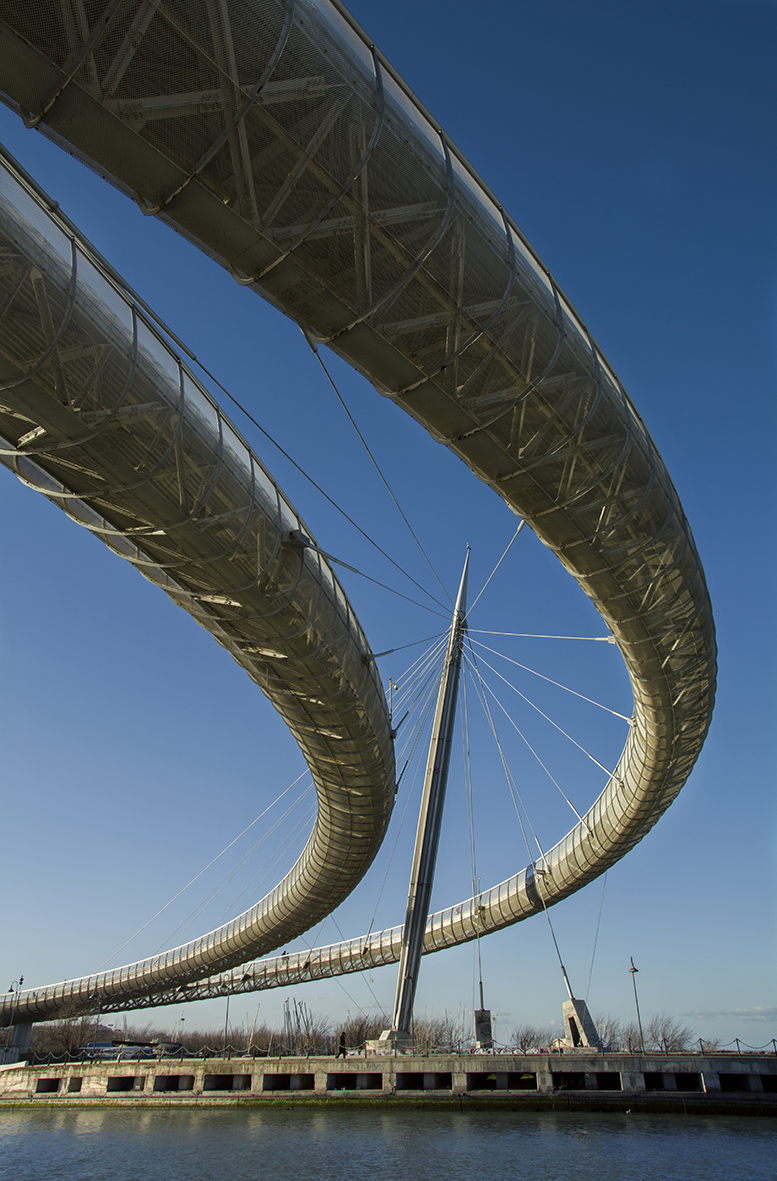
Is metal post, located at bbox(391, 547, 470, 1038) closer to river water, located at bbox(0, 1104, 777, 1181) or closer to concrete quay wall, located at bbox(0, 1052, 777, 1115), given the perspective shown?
concrete quay wall, located at bbox(0, 1052, 777, 1115)

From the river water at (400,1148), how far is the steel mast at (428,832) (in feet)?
20.8

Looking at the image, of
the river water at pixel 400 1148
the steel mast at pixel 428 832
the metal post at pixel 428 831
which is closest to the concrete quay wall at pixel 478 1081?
the river water at pixel 400 1148

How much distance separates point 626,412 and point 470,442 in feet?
14.3

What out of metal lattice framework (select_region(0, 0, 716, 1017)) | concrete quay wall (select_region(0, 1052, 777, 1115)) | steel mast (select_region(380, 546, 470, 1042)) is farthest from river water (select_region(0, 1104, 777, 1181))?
metal lattice framework (select_region(0, 0, 716, 1017))

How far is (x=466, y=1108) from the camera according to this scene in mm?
30969

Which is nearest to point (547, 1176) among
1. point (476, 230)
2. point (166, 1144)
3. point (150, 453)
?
point (166, 1144)

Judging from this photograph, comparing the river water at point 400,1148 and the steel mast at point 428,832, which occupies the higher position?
the steel mast at point 428,832

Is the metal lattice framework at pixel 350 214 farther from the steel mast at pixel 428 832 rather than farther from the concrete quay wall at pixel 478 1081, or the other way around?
the concrete quay wall at pixel 478 1081

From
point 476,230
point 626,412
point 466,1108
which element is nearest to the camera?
point 476,230

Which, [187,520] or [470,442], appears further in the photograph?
[187,520]

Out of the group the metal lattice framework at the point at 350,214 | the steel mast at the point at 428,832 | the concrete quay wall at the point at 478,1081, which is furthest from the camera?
the steel mast at the point at 428,832

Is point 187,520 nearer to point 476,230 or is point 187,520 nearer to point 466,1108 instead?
point 476,230

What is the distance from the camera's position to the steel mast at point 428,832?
3816 centimetres

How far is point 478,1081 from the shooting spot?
3238 cm
